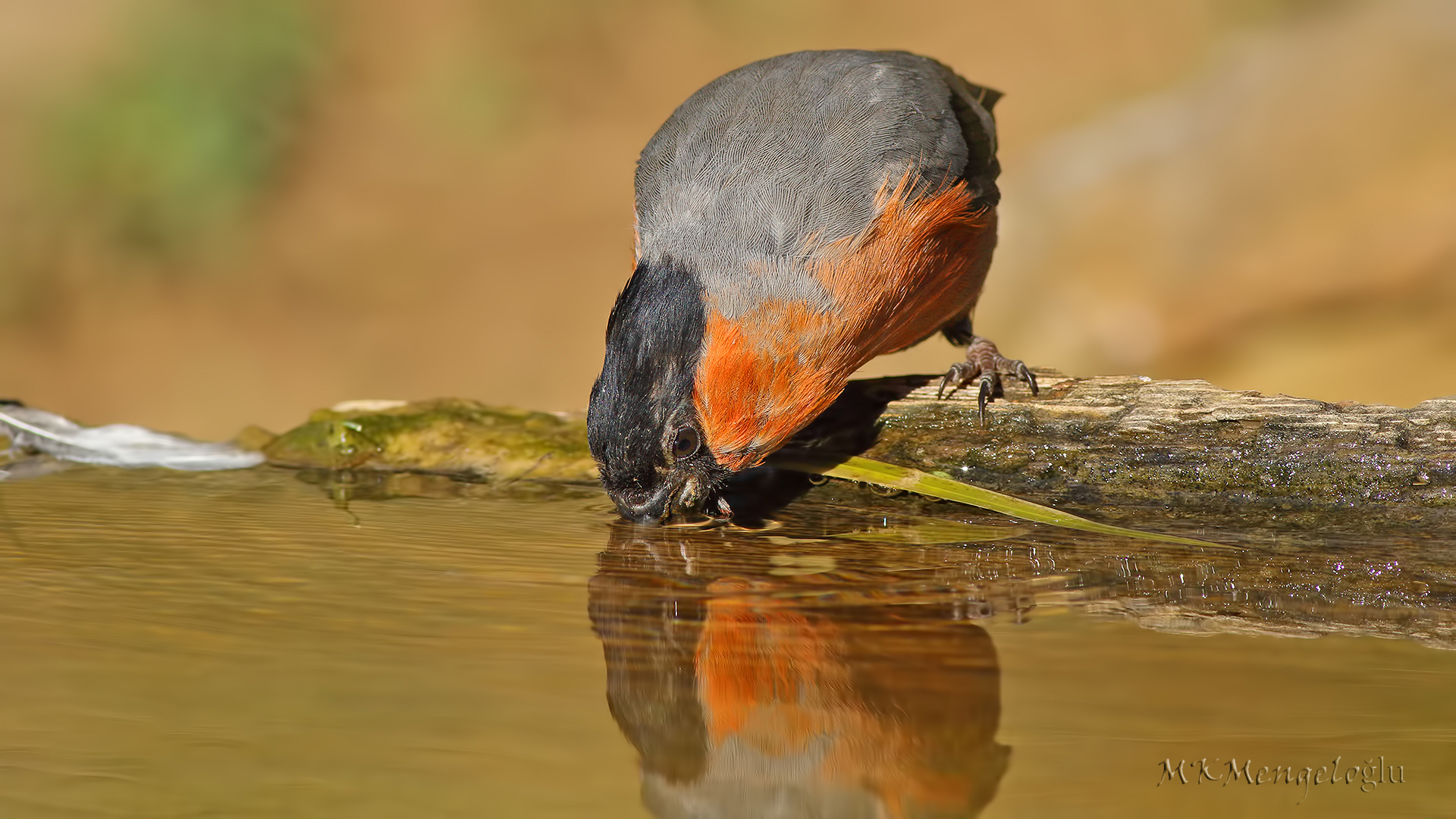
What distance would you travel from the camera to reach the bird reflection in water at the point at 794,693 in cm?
207

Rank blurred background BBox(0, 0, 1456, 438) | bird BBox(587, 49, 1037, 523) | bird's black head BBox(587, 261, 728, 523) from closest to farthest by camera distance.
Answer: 1. bird's black head BBox(587, 261, 728, 523)
2. bird BBox(587, 49, 1037, 523)
3. blurred background BBox(0, 0, 1456, 438)

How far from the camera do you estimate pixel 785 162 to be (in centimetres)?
429

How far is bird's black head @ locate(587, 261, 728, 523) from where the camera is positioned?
3779 mm

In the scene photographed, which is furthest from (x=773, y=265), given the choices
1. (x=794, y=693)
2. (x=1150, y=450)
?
(x=794, y=693)

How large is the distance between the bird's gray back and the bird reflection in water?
1085 millimetres

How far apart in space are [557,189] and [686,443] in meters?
7.60

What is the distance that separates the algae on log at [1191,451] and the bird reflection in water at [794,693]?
1078mm

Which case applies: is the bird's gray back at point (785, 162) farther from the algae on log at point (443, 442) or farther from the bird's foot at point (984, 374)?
the algae on log at point (443, 442)

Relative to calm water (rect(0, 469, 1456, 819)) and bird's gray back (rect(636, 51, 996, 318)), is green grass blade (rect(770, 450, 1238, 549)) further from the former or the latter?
bird's gray back (rect(636, 51, 996, 318))

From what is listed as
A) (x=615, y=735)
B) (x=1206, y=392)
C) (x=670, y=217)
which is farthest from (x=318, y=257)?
(x=615, y=735)

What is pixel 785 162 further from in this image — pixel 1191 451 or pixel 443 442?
pixel 443 442

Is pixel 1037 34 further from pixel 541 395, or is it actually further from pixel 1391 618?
pixel 1391 618

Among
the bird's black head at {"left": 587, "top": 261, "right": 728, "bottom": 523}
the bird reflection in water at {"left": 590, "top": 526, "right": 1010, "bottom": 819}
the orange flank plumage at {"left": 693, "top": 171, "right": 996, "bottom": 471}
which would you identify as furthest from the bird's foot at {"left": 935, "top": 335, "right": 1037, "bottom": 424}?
the bird reflection in water at {"left": 590, "top": 526, "right": 1010, "bottom": 819}

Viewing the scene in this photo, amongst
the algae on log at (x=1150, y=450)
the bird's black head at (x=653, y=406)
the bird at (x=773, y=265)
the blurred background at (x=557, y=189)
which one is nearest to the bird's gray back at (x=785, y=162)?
the bird at (x=773, y=265)
